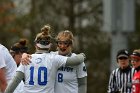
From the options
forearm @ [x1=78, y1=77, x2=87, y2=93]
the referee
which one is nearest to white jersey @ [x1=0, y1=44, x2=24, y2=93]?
forearm @ [x1=78, y1=77, x2=87, y2=93]

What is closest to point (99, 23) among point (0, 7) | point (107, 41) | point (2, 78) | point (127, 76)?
point (107, 41)

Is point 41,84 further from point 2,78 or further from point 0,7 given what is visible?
point 0,7

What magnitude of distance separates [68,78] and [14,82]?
747mm

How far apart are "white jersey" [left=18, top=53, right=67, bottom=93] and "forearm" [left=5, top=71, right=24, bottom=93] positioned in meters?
0.06

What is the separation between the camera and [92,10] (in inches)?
1249

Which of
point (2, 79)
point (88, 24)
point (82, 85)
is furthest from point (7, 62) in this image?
point (88, 24)

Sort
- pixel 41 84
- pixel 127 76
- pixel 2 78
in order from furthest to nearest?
pixel 127 76 < pixel 2 78 < pixel 41 84

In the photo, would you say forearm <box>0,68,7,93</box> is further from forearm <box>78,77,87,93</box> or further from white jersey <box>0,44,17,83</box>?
forearm <box>78,77,87,93</box>

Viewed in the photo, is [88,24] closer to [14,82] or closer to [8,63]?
[8,63]

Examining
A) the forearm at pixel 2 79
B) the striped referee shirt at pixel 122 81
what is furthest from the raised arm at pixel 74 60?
the striped referee shirt at pixel 122 81

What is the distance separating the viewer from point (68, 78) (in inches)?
400

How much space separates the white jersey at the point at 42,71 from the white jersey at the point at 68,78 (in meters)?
0.13

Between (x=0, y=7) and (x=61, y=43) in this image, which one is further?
(x=0, y=7)

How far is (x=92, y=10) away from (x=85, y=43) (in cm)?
170
